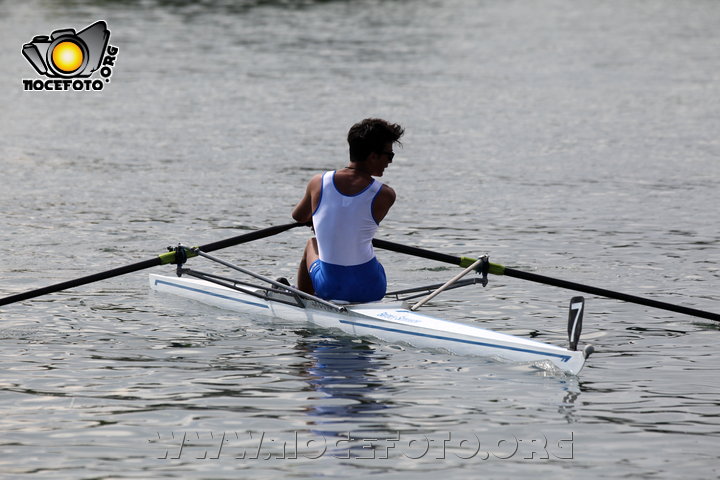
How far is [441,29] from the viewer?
→ 169 feet

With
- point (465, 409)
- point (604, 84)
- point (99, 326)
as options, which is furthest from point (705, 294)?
point (604, 84)

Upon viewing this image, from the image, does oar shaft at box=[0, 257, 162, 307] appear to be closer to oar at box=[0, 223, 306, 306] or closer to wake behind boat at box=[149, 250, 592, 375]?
oar at box=[0, 223, 306, 306]

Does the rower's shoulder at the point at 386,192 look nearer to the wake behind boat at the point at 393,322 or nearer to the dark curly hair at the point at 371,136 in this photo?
the dark curly hair at the point at 371,136

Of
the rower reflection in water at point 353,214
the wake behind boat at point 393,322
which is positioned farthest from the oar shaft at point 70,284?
the rower reflection in water at point 353,214

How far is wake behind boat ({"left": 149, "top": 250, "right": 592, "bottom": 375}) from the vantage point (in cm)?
1082

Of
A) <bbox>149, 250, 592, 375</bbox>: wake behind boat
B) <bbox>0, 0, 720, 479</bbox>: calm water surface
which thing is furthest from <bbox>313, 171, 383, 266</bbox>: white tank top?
<bbox>0, 0, 720, 479</bbox>: calm water surface

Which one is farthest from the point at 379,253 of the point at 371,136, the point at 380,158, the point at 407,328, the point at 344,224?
the point at 371,136

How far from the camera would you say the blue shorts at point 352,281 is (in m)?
12.1

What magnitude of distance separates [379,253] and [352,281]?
17.0ft

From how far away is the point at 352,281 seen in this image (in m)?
12.1

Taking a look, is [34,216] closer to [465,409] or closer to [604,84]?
[465,409]

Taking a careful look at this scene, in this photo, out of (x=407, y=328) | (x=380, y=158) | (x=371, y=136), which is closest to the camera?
(x=371, y=136)

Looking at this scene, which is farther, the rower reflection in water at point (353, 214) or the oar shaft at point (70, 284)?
the oar shaft at point (70, 284)

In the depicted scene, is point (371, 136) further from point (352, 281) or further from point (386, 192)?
point (352, 281)
